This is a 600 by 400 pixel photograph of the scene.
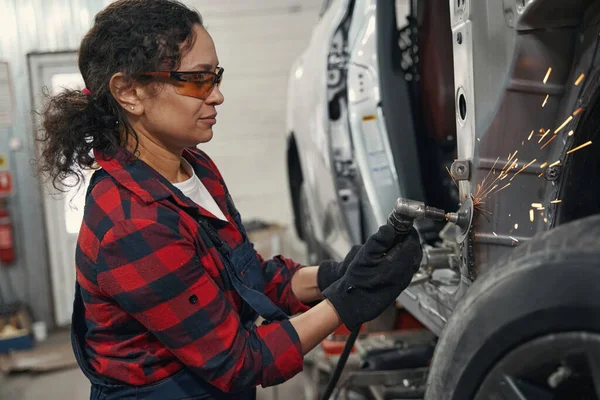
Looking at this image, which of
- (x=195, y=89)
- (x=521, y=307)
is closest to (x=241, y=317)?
(x=195, y=89)

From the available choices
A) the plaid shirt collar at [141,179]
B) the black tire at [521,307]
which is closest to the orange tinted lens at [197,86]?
the plaid shirt collar at [141,179]

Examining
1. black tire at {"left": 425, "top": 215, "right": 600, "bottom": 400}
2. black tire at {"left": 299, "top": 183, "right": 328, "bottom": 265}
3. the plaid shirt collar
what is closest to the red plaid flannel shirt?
the plaid shirt collar

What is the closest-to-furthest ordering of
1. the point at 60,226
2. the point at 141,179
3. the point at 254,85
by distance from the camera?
the point at 141,179
the point at 60,226
the point at 254,85

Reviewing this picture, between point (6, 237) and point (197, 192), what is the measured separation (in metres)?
4.00

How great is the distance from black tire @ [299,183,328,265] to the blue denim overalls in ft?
7.28

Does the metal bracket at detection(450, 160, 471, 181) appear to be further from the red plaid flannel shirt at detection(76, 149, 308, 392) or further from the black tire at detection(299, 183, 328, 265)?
the black tire at detection(299, 183, 328, 265)

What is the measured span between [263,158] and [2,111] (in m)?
2.16

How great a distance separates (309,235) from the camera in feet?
13.9

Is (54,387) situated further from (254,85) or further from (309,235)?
(254,85)

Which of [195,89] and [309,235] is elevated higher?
[195,89]

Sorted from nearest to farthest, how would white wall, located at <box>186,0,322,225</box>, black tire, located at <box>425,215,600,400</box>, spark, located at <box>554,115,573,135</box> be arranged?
black tire, located at <box>425,215,600,400</box>, spark, located at <box>554,115,573,135</box>, white wall, located at <box>186,0,322,225</box>

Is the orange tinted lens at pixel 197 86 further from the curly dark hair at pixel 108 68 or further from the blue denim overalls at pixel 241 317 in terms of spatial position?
the blue denim overalls at pixel 241 317

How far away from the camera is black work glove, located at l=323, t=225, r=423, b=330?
1.53 m

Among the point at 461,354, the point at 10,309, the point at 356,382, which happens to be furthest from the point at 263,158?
the point at 461,354
